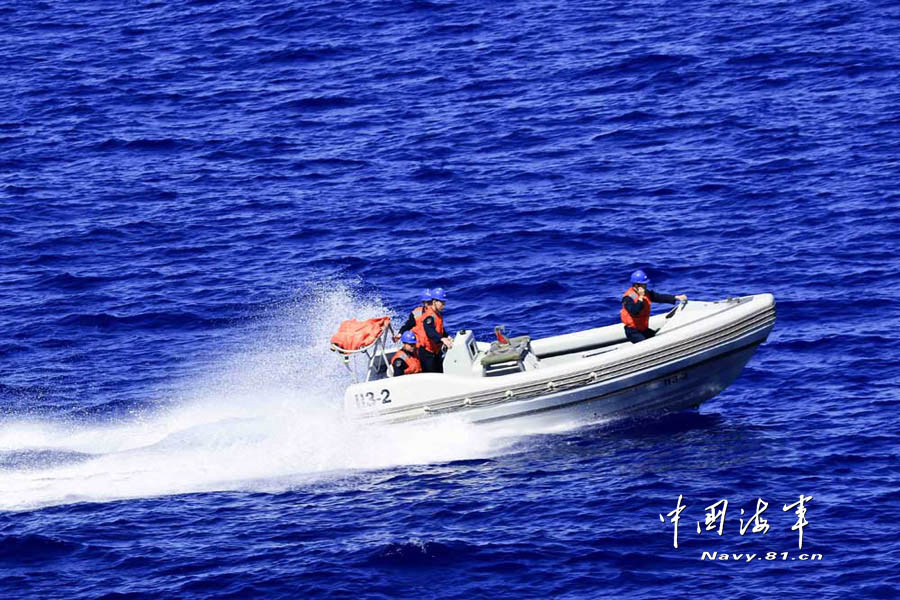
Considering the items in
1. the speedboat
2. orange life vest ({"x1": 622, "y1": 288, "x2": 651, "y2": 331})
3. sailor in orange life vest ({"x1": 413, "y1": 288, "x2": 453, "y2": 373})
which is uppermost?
sailor in orange life vest ({"x1": 413, "y1": 288, "x2": 453, "y2": 373})

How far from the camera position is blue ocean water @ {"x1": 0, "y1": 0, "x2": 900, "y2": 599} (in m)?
22.4

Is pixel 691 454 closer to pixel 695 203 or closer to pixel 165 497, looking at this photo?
pixel 165 497

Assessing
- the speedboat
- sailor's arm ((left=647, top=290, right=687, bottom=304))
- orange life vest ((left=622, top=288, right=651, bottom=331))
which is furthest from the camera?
orange life vest ((left=622, top=288, right=651, bottom=331))

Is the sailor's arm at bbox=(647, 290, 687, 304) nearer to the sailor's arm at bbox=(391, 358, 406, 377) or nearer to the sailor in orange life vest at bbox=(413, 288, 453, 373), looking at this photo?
the sailor in orange life vest at bbox=(413, 288, 453, 373)

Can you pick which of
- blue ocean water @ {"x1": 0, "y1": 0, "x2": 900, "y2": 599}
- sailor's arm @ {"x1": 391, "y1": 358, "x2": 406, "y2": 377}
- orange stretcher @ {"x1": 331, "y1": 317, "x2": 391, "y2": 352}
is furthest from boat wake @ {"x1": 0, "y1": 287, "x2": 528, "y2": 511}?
orange stretcher @ {"x1": 331, "y1": 317, "x2": 391, "y2": 352}

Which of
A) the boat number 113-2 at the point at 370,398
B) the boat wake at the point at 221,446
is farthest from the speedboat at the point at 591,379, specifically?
the boat wake at the point at 221,446

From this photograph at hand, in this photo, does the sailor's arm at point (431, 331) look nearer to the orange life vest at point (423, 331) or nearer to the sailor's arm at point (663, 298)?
the orange life vest at point (423, 331)

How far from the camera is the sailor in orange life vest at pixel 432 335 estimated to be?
87.7 ft

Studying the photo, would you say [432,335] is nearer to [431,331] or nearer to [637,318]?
[431,331]

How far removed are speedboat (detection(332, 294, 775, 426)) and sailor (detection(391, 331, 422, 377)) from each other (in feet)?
0.71

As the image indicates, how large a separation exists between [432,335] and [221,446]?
4098 millimetres

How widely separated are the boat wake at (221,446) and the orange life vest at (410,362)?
1117 mm

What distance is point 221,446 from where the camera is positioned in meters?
26.5

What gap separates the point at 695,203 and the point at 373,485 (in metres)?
13.9
